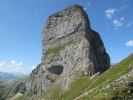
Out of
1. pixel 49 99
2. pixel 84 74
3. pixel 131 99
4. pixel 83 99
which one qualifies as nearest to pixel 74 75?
pixel 84 74

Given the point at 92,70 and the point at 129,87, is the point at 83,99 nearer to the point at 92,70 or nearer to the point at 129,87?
the point at 129,87

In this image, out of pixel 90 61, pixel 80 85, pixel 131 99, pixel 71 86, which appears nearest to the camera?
pixel 131 99

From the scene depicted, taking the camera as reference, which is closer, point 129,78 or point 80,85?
point 129,78

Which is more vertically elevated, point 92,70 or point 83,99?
point 92,70

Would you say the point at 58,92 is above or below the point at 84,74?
below

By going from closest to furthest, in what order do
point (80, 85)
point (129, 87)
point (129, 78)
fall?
point (129, 87)
point (129, 78)
point (80, 85)

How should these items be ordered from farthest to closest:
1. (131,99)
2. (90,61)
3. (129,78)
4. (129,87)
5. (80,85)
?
(90,61), (80,85), (129,78), (129,87), (131,99)

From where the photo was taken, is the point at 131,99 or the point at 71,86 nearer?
the point at 131,99

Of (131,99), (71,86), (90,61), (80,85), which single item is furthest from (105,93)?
(90,61)

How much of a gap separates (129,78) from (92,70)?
455 ft

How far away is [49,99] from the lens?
19125 centimetres

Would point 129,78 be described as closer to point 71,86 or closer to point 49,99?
point 71,86

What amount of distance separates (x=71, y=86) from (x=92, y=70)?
20.4 metres

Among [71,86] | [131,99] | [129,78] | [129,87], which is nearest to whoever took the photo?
[131,99]
